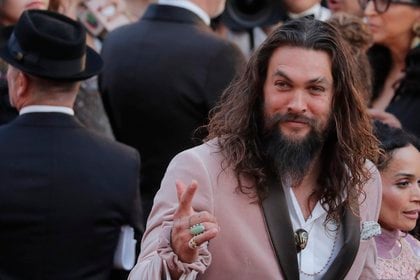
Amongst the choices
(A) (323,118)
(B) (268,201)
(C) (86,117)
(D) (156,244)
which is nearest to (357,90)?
(A) (323,118)

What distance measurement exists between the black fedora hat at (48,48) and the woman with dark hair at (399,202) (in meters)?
1.23

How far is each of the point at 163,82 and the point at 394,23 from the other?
1452 millimetres

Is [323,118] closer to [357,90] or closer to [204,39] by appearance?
[357,90]

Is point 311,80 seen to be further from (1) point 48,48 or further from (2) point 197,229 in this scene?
(1) point 48,48

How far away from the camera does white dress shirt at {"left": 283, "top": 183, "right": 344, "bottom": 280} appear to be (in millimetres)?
3602

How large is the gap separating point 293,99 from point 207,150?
12.4 inches

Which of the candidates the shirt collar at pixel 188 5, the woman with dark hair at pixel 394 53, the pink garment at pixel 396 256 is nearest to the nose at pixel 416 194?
the pink garment at pixel 396 256

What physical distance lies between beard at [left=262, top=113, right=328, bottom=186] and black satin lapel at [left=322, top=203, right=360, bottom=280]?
0.71 ft

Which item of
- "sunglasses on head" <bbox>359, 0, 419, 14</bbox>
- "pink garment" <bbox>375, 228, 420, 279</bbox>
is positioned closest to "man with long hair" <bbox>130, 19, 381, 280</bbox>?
"pink garment" <bbox>375, 228, 420, 279</bbox>

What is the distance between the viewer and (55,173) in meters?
4.33

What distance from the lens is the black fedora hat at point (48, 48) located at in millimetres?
4445

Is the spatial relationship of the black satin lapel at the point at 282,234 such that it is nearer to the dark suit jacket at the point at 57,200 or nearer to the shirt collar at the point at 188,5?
the dark suit jacket at the point at 57,200

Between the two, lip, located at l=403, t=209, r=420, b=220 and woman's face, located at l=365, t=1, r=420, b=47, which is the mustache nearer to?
lip, located at l=403, t=209, r=420, b=220

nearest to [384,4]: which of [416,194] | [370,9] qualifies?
[370,9]
